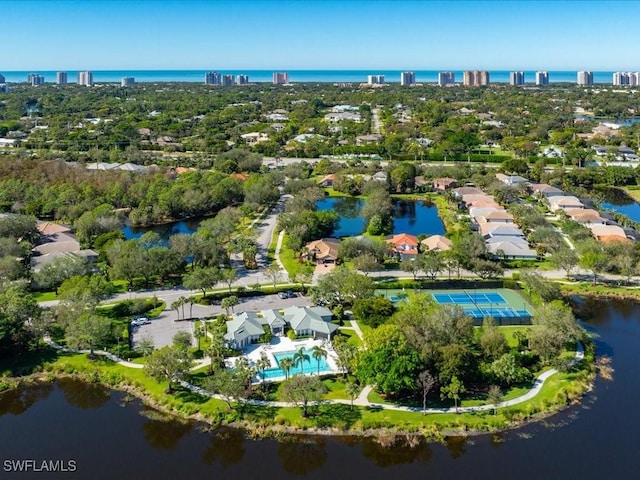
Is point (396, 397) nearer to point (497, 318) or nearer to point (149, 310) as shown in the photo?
point (497, 318)

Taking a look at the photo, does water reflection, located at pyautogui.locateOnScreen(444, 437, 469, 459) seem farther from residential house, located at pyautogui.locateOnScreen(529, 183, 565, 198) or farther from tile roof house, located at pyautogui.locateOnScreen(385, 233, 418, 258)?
residential house, located at pyautogui.locateOnScreen(529, 183, 565, 198)

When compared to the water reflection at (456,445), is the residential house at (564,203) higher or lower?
higher

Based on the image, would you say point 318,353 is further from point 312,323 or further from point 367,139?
point 367,139

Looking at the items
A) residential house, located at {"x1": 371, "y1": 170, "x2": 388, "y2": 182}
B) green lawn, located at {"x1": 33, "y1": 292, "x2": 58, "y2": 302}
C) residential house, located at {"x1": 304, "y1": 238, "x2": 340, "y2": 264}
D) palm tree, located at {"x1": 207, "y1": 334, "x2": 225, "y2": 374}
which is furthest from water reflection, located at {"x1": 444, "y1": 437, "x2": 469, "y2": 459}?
residential house, located at {"x1": 371, "y1": 170, "x2": 388, "y2": 182}

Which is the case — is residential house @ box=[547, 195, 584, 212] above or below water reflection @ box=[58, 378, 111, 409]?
above

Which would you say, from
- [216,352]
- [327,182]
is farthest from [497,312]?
[327,182]

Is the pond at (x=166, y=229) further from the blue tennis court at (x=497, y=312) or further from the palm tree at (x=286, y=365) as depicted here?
the blue tennis court at (x=497, y=312)

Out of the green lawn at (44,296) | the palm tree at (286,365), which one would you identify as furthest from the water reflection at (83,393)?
the green lawn at (44,296)
